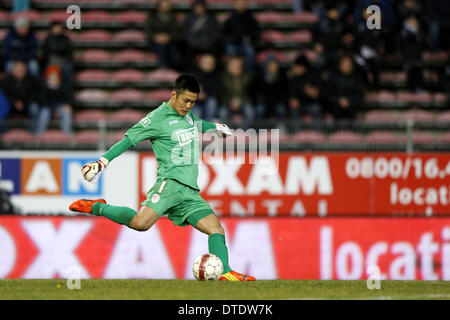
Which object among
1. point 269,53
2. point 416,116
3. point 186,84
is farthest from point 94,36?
point 186,84

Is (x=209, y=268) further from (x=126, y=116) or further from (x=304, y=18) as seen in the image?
(x=304, y=18)

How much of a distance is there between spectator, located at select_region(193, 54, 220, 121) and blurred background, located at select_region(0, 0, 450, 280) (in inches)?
1.3

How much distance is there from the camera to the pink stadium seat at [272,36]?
60.9ft

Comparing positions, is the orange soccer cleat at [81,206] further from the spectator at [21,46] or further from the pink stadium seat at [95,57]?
the pink stadium seat at [95,57]

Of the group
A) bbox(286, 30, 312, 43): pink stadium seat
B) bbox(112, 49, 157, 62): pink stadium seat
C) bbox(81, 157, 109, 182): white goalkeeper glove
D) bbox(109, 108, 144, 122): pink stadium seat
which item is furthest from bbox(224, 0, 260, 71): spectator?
bbox(81, 157, 109, 182): white goalkeeper glove

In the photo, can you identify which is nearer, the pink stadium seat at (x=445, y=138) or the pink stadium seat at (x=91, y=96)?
the pink stadium seat at (x=445, y=138)

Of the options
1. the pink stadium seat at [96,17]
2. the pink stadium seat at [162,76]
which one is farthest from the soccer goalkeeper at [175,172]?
the pink stadium seat at [96,17]

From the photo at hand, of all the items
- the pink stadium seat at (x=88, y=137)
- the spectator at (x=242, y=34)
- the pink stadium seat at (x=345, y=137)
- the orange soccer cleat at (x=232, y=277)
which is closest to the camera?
the orange soccer cleat at (x=232, y=277)

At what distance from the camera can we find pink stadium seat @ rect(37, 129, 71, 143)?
1563 cm

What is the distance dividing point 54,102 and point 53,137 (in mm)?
1120

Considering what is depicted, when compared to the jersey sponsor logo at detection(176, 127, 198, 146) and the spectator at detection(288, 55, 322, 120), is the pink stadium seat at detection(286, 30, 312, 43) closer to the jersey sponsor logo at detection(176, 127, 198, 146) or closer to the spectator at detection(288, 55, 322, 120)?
the spectator at detection(288, 55, 322, 120)

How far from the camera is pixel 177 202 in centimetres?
865

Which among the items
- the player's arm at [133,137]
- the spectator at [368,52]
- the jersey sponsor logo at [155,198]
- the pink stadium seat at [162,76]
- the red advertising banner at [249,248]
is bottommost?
the red advertising banner at [249,248]

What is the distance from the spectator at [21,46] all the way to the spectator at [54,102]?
42 centimetres
